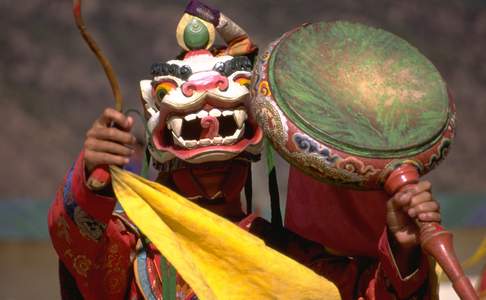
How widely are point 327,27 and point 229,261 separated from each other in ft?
1.99

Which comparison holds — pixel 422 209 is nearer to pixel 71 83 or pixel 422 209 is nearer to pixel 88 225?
pixel 88 225

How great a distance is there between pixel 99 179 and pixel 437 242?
32.2 inches

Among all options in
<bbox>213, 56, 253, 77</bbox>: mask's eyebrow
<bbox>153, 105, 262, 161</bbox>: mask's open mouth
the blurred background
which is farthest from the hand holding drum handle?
the blurred background

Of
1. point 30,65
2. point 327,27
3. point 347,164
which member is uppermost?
point 327,27

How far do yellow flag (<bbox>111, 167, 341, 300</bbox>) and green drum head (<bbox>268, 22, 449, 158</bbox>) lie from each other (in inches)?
13.4

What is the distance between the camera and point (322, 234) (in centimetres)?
342

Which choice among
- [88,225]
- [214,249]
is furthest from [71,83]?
[214,249]

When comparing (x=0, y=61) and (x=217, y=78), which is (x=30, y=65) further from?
(x=217, y=78)

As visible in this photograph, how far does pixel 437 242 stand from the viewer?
284cm

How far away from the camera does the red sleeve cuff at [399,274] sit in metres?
3.04

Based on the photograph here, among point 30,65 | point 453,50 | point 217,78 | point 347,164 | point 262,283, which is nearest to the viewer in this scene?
point 347,164

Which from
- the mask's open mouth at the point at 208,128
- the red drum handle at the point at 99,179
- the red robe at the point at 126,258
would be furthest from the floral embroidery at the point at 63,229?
the mask's open mouth at the point at 208,128

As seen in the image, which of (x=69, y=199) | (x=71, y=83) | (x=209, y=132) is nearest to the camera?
Result: (x=69, y=199)

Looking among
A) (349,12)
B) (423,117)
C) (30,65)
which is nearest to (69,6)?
(30,65)
